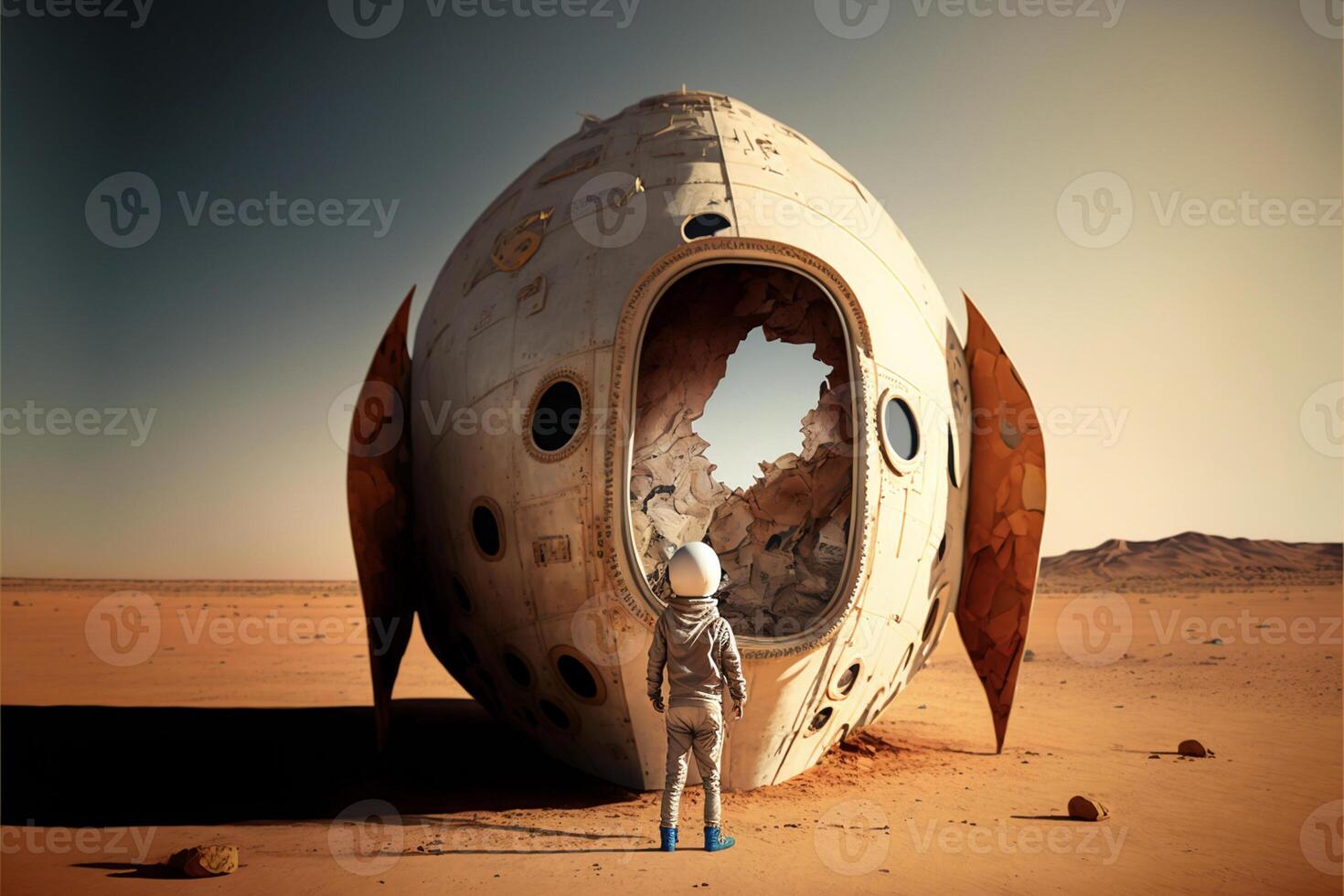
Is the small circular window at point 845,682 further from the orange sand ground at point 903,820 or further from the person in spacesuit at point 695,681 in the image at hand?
the person in spacesuit at point 695,681

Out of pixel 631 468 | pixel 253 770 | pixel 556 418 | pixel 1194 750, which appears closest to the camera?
pixel 556 418

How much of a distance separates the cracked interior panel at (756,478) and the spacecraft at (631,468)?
0.06 meters

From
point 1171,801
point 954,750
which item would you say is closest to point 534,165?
point 954,750

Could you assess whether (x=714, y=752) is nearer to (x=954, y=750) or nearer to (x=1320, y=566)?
(x=954, y=750)

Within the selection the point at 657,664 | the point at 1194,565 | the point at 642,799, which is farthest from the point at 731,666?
the point at 1194,565

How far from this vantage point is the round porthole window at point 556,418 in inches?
274

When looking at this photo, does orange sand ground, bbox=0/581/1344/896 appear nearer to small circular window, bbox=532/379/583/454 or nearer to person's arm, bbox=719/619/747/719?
person's arm, bbox=719/619/747/719

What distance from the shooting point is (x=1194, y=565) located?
2144 inches

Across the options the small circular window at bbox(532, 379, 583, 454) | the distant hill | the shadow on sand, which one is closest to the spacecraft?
the small circular window at bbox(532, 379, 583, 454)

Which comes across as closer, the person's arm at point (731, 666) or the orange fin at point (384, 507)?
the person's arm at point (731, 666)

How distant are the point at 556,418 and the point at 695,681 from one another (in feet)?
8.53

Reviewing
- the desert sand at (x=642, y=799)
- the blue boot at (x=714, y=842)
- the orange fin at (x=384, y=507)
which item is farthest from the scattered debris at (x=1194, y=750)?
the orange fin at (x=384, y=507)

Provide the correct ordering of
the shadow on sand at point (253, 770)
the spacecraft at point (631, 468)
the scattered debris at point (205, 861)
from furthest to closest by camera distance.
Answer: the shadow on sand at point (253, 770)
the spacecraft at point (631, 468)
the scattered debris at point (205, 861)

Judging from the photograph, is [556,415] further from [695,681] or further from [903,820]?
Result: [903,820]
